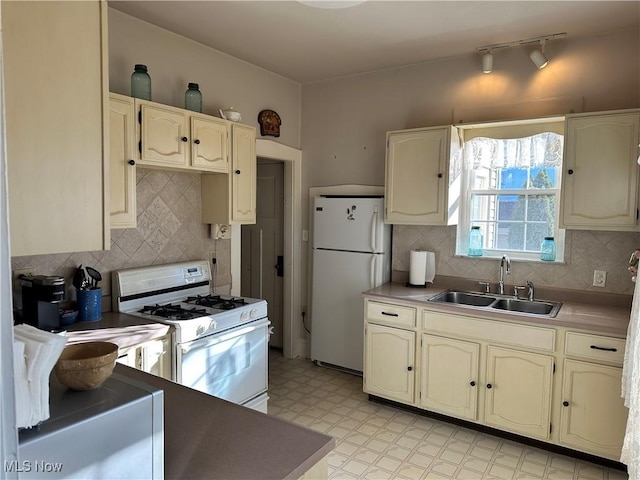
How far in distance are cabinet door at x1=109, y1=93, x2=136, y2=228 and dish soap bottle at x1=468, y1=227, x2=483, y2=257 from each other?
8.24ft

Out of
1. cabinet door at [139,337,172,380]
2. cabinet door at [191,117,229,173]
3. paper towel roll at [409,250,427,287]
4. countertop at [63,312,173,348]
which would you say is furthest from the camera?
paper towel roll at [409,250,427,287]

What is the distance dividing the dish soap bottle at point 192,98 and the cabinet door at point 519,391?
102 inches

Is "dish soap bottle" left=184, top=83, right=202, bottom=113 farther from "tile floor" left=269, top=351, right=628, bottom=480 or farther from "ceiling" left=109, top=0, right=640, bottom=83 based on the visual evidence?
"tile floor" left=269, top=351, right=628, bottom=480

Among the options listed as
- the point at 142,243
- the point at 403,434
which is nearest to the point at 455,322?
the point at 403,434

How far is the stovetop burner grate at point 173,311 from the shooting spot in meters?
2.75

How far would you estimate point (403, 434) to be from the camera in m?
3.08

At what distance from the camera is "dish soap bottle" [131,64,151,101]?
8.99ft

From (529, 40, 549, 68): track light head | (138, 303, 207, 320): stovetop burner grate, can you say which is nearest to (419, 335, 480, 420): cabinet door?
(138, 303, 207, 320): stovetop burner grate

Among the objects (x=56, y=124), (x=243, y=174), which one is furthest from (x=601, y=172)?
(x=56, y=124)

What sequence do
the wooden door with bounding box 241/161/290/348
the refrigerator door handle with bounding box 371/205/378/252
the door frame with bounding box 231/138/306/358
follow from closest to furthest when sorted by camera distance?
the refrigerator door handle with bounding box 371/205/378/252
the door frame with bounding box 231/138/306/358
the wooden door with bounding box 241/161/290/348

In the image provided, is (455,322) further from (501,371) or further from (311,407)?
(311,407)

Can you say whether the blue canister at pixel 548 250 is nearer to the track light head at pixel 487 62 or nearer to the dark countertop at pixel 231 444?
the track light head at pixel 487 62

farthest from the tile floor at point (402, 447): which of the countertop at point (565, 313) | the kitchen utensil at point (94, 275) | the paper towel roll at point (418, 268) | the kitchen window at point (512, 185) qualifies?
the kitchen utensil at point (94, 275)

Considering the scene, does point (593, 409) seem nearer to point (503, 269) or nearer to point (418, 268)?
point (503, 269)
